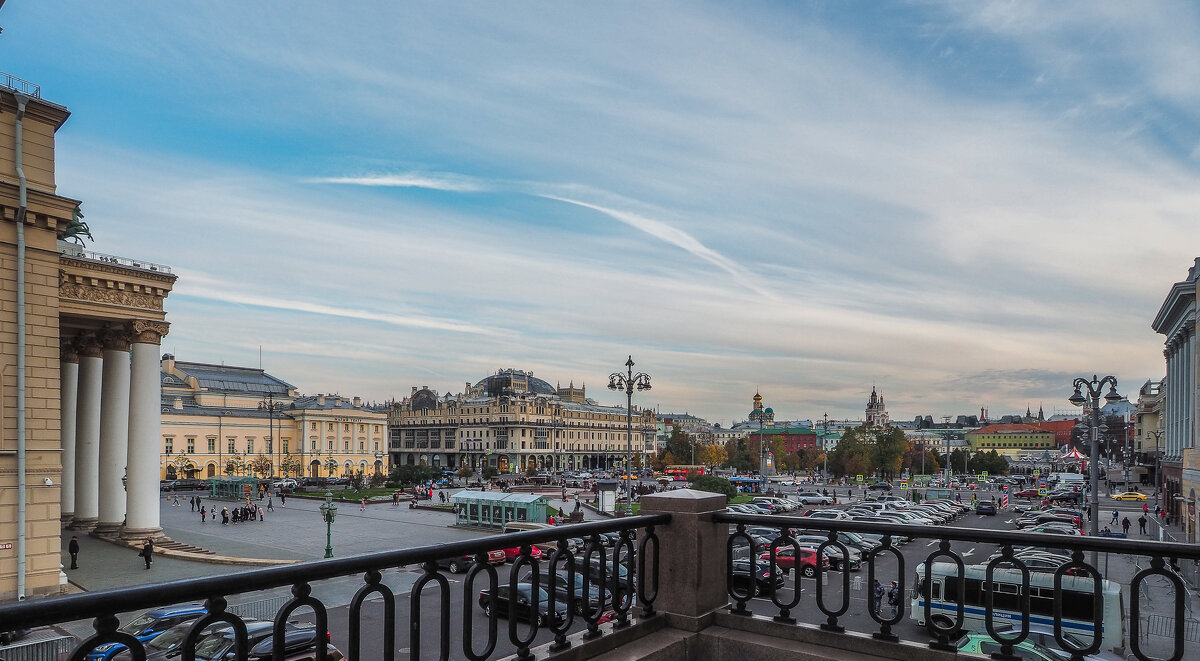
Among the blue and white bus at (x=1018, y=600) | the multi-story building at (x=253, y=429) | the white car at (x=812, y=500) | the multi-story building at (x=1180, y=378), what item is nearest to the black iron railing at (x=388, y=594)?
the blue and white bus at (x=1018, y=600)

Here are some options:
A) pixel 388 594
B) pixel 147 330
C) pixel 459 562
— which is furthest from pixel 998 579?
pixel 147 330

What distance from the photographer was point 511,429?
11981cm

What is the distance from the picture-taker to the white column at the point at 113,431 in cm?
2836

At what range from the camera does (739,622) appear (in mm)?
4965

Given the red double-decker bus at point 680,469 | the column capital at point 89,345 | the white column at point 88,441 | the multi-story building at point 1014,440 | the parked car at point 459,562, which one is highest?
the column capital at point 89,345

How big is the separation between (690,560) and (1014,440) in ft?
685

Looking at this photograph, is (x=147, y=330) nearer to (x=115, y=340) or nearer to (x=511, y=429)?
(x=115, y=340)

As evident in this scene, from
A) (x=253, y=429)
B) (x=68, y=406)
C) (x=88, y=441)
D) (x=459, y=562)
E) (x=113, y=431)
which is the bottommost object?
(x=253, y=429)

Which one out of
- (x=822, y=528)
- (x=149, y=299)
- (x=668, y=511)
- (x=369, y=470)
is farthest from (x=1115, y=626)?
(x=369, y=470)

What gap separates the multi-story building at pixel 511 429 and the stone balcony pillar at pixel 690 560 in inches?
4415

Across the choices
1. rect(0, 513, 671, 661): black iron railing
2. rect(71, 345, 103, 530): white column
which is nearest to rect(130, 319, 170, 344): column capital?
rect(71, 345, 103, 530): white column

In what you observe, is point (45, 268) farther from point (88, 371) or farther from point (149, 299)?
point (88, 371)

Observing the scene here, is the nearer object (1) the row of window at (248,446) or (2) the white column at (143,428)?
(2) the white column at (143,428)

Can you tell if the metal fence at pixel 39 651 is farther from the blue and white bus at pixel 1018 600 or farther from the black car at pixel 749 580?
the blue and white bus at pixel 1018 600
